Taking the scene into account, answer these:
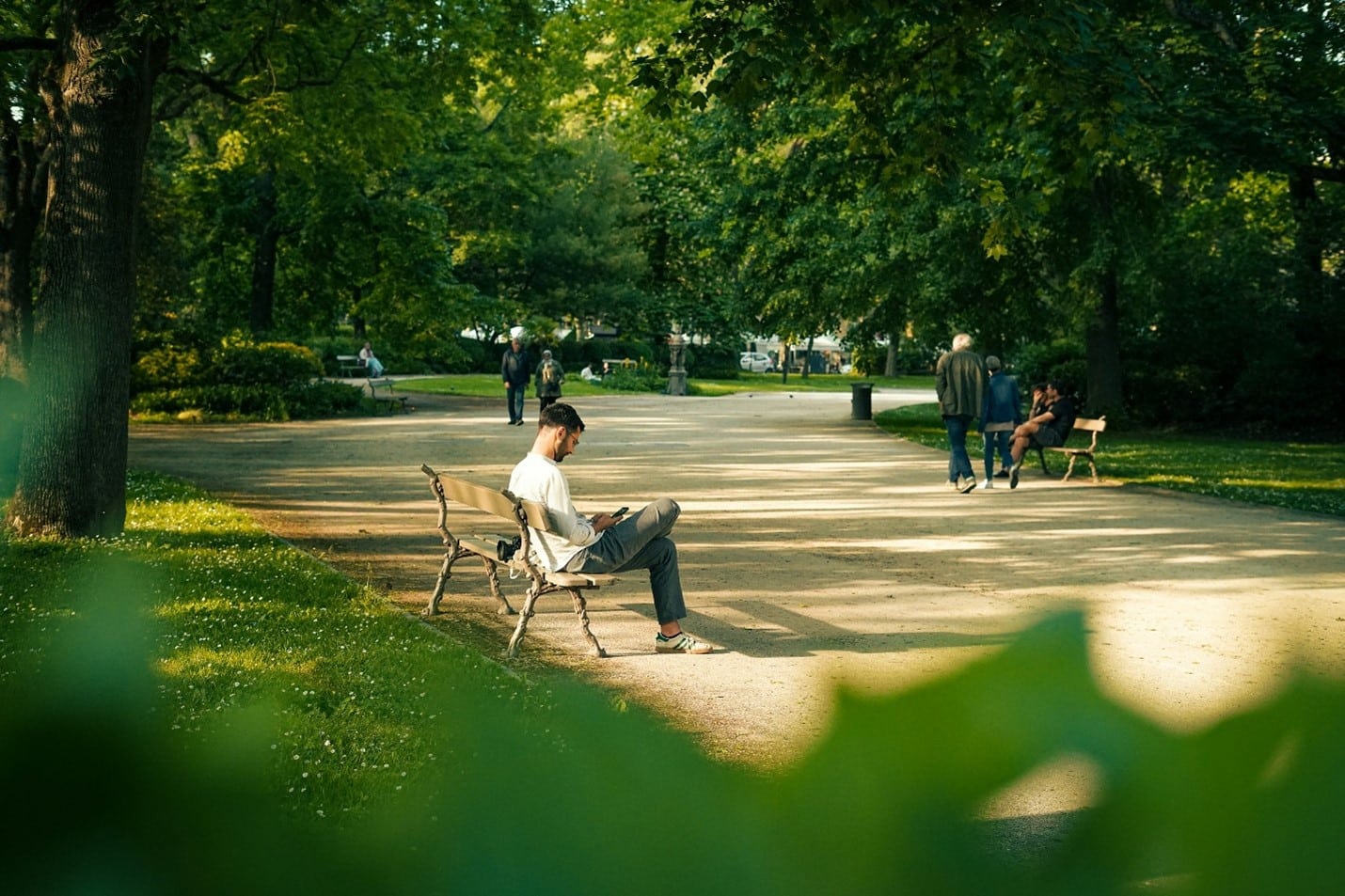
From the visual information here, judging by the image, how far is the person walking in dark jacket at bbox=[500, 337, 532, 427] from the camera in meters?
30.6

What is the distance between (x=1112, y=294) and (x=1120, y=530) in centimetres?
1616

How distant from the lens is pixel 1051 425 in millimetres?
20406

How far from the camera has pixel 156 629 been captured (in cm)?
741

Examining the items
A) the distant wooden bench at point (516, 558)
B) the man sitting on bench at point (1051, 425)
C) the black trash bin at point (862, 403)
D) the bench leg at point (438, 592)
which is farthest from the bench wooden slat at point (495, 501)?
the black trash bin at point (862, 403)

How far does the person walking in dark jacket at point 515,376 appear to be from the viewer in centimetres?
3056

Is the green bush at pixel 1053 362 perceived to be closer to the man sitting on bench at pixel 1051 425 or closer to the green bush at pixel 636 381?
the man sitting on bench at pixel 1051 425

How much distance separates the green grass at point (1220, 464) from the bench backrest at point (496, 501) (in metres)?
10.9

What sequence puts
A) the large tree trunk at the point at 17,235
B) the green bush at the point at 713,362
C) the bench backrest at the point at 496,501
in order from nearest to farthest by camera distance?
1. the bench backrest at the point at 496,501
2. the large tree trunk at the point at 17,235
3. the green bush at the point at 713,362

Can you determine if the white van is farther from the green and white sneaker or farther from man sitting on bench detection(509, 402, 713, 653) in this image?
the green and white sneaker

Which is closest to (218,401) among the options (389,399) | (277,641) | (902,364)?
(389,399)

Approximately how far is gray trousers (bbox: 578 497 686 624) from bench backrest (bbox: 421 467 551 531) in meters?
0.39

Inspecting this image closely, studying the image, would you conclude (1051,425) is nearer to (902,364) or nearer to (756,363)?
(902,364)

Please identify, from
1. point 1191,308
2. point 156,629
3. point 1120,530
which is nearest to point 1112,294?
point 1191,308

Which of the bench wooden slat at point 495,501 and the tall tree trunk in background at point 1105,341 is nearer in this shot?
the bench wooden slat at point 495,501
